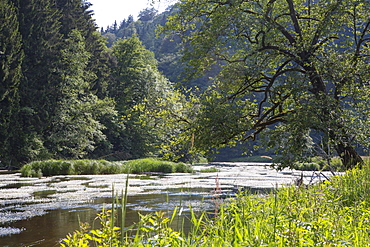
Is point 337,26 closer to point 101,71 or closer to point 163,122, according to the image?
point 163,122

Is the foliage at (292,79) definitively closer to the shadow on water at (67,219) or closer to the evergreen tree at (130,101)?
the shadow on water at (67,219)

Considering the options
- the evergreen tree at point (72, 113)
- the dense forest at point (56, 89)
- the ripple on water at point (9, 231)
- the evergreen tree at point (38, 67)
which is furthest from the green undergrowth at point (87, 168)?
the ripple on water at point (9, 231)

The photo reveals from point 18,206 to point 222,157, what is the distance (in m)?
64.0

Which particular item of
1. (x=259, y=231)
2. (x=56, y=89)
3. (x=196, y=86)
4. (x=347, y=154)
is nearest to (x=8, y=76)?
(x=56, y=89)

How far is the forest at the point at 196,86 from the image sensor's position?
875cm

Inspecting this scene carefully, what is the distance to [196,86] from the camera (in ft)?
41.4

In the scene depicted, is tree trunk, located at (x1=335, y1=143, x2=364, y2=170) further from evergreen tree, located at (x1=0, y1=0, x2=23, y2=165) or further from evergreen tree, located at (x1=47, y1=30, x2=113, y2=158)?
evergreen tree, located at (x1=47, y1=30, x2=113, y2=158)

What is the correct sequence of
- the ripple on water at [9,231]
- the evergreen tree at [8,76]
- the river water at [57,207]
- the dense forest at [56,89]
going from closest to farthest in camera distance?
1. the river water at [57,207]
2. the ripple on water at [9,231]
3. the evergreen tree at [8,76]
4. the dense forest at [56,89]

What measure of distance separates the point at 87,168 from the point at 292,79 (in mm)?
12935

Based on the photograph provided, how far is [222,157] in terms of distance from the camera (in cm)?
7119

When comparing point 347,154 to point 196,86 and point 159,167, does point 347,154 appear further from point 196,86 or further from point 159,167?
point 159,167

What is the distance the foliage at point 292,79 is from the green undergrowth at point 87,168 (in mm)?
7321

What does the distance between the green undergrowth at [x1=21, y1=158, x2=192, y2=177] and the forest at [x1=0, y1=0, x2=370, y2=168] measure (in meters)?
2.26

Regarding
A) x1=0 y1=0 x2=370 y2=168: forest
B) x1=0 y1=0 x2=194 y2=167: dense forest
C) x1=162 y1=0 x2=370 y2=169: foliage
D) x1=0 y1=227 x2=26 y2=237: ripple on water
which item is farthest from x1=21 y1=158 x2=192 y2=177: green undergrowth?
x1=0 y1=227 x2=26 y2=237: ripple on water
